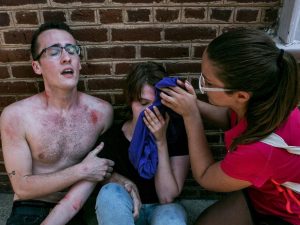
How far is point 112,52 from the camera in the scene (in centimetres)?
250

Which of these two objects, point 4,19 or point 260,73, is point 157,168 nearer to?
point 260,73

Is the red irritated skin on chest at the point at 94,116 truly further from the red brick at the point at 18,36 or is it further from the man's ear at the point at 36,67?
the red brick at the point at 18,36

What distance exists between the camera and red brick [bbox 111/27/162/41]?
7.97ft

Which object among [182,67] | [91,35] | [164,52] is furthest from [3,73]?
[182,67]

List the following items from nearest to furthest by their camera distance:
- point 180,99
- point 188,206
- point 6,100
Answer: point 180,99, point 6,100, point 188,206

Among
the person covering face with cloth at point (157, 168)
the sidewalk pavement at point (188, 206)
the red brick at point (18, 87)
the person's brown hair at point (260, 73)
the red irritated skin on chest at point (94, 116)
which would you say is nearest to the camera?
the person's brown hair at point (260, 73)

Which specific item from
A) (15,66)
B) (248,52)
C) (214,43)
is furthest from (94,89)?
(248,52)

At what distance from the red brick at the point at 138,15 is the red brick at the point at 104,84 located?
1.46ft

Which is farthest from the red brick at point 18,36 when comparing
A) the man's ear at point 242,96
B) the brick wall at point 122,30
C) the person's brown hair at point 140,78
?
the man's ear at point 242,96

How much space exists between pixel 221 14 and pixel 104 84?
0.93 meters

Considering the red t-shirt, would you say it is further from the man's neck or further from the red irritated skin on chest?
the man's neck

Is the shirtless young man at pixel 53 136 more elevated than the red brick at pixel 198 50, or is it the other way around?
the red brick at pixel 198 50

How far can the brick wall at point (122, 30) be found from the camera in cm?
236

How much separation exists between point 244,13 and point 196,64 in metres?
0.45
